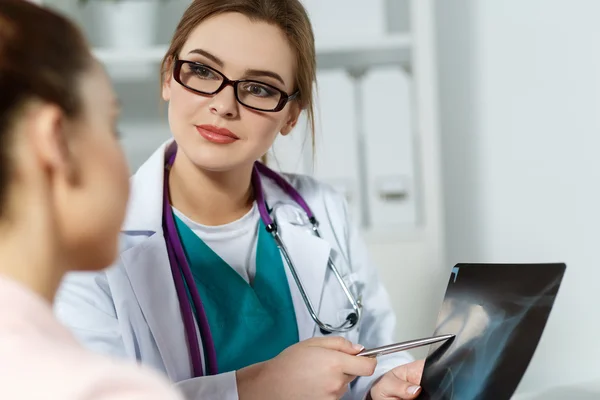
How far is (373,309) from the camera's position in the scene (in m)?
1.45

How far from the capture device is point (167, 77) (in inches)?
51.8

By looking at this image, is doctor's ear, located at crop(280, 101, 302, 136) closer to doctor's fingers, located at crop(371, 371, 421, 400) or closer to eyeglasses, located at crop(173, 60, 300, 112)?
eyeglasses, located at crop(173, 60, 300, 112)

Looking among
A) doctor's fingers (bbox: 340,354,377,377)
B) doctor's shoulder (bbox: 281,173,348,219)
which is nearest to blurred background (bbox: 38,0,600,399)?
doctor's shoulder (bbox: 281,173,348,219)

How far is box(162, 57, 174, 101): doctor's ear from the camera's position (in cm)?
130

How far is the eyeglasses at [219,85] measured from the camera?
4.01 ft

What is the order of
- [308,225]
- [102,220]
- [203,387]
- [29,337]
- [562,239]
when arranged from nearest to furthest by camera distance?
1. [29,337]
2. [102,220]
3. [203,387]
4. [308,225]
5. [562,239]

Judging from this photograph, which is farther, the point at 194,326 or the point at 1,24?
the point at 194,326

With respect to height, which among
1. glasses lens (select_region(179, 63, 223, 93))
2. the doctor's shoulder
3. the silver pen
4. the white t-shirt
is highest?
→ glasses lens (select_region(179, 63, 223, 93))

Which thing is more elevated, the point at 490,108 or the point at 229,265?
the point at 490,108

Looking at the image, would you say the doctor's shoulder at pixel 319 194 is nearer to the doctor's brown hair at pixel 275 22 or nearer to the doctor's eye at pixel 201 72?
the doctor's brown hair at pixel 275 22

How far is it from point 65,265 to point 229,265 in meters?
0.68

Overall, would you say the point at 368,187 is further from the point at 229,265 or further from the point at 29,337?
the point at 29,337

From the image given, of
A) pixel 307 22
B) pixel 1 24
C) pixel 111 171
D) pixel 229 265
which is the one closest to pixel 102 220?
pixel 111 171

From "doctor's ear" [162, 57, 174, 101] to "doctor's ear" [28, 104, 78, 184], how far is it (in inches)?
27.3
